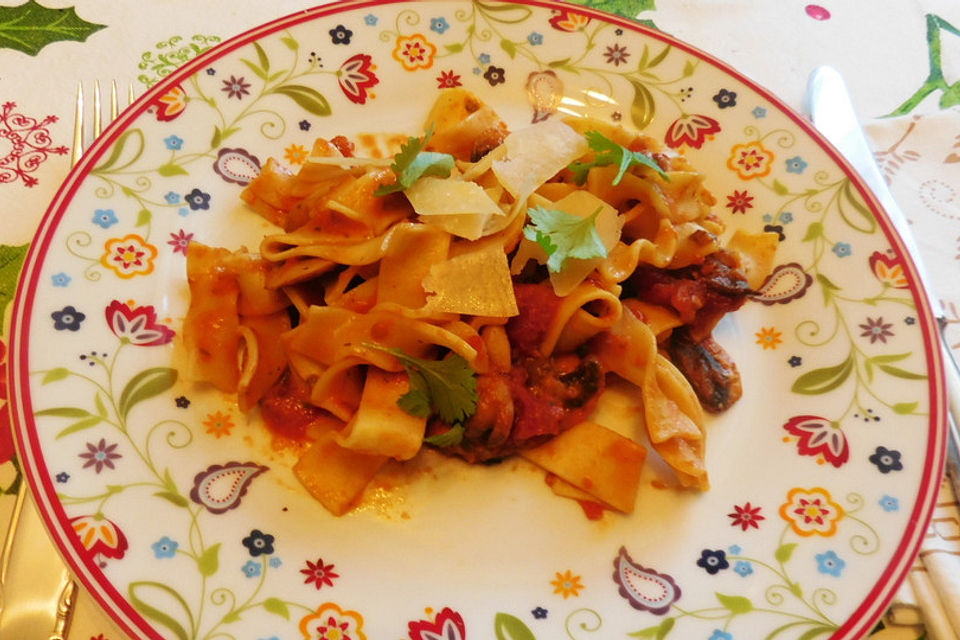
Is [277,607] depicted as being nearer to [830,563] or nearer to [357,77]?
[830,563]

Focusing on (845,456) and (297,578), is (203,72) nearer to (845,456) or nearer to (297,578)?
(297,578)

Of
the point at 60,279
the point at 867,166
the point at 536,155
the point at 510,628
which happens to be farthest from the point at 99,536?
the point at 867,166

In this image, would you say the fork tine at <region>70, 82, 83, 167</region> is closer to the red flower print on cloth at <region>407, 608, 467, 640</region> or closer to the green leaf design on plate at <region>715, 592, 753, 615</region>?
the red flower print on cloth at <region>407, 608, 467, 640</region>

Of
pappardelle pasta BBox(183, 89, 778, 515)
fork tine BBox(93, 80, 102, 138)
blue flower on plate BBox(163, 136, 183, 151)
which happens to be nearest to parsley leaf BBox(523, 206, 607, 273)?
pappardelle pasta BBox(183, 89, 778, 515)

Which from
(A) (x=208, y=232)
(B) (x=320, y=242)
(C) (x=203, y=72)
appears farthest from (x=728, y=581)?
(C) (x=203, y=72)

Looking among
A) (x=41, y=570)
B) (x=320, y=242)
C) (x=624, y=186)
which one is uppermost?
(x=624, y=186)

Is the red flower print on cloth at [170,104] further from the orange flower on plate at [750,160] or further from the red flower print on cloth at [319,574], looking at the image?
the orange flower on plate at [750,160]

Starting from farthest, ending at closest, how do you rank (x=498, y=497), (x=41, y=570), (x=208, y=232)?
(x=208, y=232), (x=498, y=497), (x=41, y=570)
